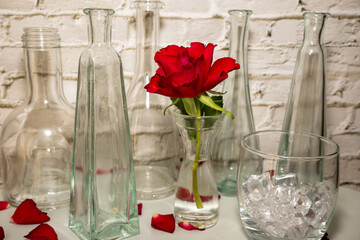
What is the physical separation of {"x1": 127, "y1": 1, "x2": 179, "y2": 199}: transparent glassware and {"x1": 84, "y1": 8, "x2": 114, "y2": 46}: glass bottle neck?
5.6 inches

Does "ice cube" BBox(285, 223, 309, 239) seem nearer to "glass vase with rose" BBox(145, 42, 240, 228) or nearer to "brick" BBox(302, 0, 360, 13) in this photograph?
"glass vase with rose" BBox(145, 42, 240, 228)

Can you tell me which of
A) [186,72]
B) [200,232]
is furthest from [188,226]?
[186,72]

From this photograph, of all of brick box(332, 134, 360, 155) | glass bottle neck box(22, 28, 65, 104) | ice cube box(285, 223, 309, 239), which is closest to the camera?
ice cube box(285, 223, 309, 239)

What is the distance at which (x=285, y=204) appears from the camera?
0.51 m

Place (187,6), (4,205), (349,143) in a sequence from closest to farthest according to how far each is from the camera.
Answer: (4,205) < (187,6) < (349,143)

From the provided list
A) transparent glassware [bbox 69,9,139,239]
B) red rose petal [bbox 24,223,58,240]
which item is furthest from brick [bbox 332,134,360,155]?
red rose petal [bbox 24,223,58,240]

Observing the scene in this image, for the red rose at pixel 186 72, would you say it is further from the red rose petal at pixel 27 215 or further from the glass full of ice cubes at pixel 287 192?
the red rose petal at pixel 27 215

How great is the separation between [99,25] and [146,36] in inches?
6.2

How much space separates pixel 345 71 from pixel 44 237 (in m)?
0.66

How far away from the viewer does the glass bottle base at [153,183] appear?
0.67 meters

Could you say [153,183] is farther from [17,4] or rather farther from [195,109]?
[17,4]

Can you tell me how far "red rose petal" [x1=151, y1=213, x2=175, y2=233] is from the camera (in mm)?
567

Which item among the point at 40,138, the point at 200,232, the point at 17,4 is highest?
the point at 17,4

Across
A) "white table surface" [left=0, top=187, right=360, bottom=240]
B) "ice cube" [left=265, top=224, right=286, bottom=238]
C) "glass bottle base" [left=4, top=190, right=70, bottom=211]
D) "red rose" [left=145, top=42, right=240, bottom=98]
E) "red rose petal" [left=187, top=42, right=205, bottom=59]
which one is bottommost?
"white table surface" [left=0, top=187, right=360, bottom=240]
